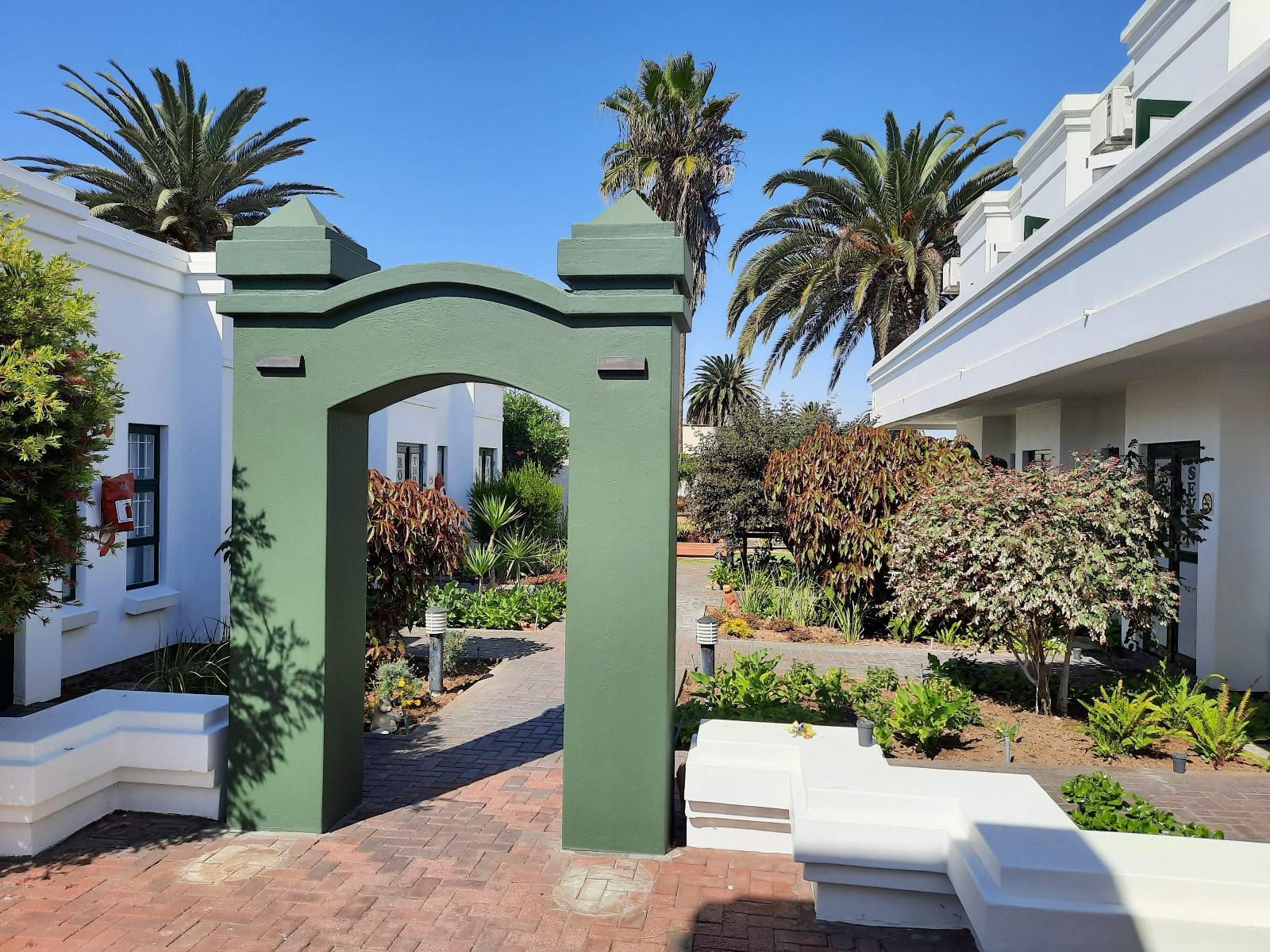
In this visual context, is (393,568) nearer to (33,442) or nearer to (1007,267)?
(33,442)

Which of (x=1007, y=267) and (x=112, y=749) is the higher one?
(x=1007, y=267)

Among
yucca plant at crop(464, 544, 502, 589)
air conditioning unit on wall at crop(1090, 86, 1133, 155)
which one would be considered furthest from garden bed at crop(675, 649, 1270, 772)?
yucca plant at crop(464, 544, 502, 589)

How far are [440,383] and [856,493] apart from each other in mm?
7494

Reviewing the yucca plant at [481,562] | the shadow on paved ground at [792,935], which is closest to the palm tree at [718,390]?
the yucca plant at [481,562]

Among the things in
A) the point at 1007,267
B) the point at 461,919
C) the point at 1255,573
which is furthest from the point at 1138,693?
the point at 461,919

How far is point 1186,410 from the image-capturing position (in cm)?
917

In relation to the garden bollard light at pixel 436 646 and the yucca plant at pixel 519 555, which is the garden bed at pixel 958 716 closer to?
the garden bollard light at pixel 436 646

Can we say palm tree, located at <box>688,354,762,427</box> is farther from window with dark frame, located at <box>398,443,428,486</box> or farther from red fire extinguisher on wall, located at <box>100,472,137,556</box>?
red fire extinguisher on wall, located at <box>100,472,137,556</box>

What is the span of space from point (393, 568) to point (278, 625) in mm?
3433

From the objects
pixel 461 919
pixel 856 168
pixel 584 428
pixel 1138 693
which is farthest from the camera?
pixel 856 168

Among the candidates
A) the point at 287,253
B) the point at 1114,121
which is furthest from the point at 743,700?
the point at 1114,121

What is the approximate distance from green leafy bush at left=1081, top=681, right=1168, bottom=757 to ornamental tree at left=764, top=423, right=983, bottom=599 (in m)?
4.33

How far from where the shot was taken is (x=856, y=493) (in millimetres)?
11422

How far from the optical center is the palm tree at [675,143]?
23406mm
